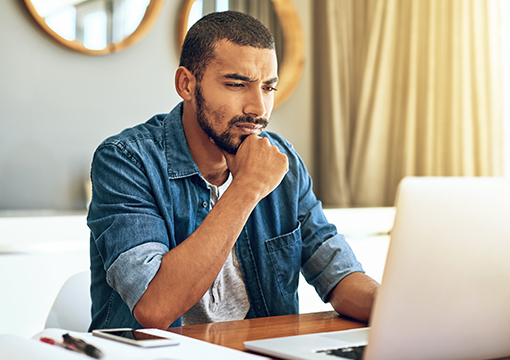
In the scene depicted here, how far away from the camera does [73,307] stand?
1239mm

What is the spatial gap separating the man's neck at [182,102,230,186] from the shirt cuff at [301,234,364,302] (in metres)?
0.33

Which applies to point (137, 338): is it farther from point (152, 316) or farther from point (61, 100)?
point (61, 100)

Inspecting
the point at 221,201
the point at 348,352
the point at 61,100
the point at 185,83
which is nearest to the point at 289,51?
the point at 61,100

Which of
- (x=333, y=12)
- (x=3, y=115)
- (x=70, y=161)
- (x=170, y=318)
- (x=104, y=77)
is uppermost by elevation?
(x=333, y=12)

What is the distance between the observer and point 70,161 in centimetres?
211

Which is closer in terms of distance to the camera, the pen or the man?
the pen

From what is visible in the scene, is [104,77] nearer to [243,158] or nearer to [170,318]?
[243,158]

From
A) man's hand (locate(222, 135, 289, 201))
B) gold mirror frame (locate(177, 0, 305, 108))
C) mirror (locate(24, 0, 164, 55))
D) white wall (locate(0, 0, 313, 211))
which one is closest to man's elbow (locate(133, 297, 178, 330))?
man's hand (locate(222, 135, 289, 201))

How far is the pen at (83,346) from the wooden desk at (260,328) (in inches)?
8.1

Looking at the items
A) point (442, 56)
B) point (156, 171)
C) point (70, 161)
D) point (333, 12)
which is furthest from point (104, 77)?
point (442, 56)

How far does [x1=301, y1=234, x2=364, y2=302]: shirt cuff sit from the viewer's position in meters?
1.19

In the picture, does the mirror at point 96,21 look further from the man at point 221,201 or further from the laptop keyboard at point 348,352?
the laptop keyboard at point 348,352

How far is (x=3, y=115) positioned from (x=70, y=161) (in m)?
0.30

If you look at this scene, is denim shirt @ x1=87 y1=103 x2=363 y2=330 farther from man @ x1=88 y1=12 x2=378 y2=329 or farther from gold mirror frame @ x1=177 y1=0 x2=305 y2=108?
gold mirror frame @ x1=177 y1=0 x2=305 y2=108
